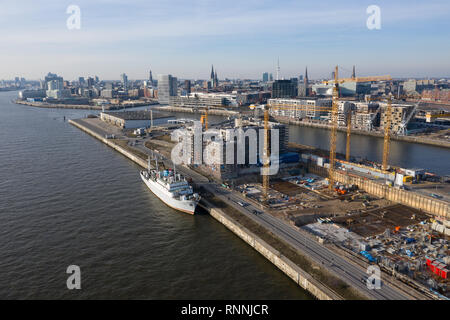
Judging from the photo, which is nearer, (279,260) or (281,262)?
(281,262)

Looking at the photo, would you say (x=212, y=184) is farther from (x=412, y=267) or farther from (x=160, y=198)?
(x=412, y=267)

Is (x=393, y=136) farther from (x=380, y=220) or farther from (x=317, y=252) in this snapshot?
(x=317, y=252)

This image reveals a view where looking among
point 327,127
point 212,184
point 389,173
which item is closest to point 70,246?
point 212,184

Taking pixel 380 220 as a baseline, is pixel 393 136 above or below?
above

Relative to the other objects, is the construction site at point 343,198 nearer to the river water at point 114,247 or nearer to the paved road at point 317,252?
the paved road at point 317,252

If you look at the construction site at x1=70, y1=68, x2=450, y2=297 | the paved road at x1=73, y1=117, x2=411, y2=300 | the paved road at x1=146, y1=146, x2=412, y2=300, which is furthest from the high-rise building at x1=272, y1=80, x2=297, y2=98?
the paved road at x1=146, y1=146, x2=412, y2=300

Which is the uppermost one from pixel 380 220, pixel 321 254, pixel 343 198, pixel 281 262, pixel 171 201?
pixel 171 201

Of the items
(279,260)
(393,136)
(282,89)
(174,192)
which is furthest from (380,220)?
(282,89)
